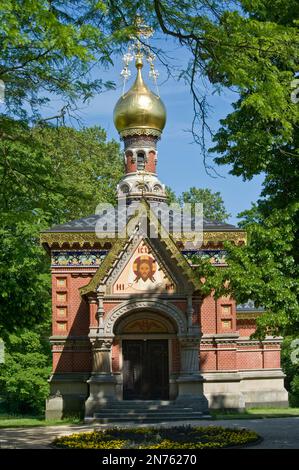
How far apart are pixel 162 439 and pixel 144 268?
9.54 meters

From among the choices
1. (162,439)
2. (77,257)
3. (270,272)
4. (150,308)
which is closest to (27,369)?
(77,257)

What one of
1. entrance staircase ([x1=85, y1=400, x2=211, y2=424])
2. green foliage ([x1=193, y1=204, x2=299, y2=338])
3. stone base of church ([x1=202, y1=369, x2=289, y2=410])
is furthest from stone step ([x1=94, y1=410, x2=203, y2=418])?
green foliage ([x1=193, y1=204, x2=299, y2=338])

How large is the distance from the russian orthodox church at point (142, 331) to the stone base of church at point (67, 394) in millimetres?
33

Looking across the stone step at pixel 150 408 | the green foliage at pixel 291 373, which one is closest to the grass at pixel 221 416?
the stone step at pixel 150 408

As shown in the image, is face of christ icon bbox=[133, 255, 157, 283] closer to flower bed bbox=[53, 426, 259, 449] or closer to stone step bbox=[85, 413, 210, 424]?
stone step bbox=[85, 413, 210, 424]

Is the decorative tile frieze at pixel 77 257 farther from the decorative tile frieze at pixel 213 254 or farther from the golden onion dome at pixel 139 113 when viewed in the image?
the golden onion dome at pixel 139 113

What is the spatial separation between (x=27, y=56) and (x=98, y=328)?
1370 cm

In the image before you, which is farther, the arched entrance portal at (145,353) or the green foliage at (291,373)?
the green foliage at (291,373)

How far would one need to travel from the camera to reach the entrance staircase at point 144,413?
68.0 ft

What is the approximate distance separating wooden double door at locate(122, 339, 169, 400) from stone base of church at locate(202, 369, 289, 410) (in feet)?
5.76

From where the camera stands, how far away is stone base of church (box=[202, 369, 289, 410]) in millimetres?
23891

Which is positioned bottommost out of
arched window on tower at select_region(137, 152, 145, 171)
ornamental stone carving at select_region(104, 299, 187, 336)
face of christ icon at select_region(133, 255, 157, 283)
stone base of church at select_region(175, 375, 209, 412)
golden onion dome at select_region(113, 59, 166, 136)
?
stone base of church at select_region(175, 375, 209, 412)

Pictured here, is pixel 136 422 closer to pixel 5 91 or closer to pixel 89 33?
pixel 5 91
